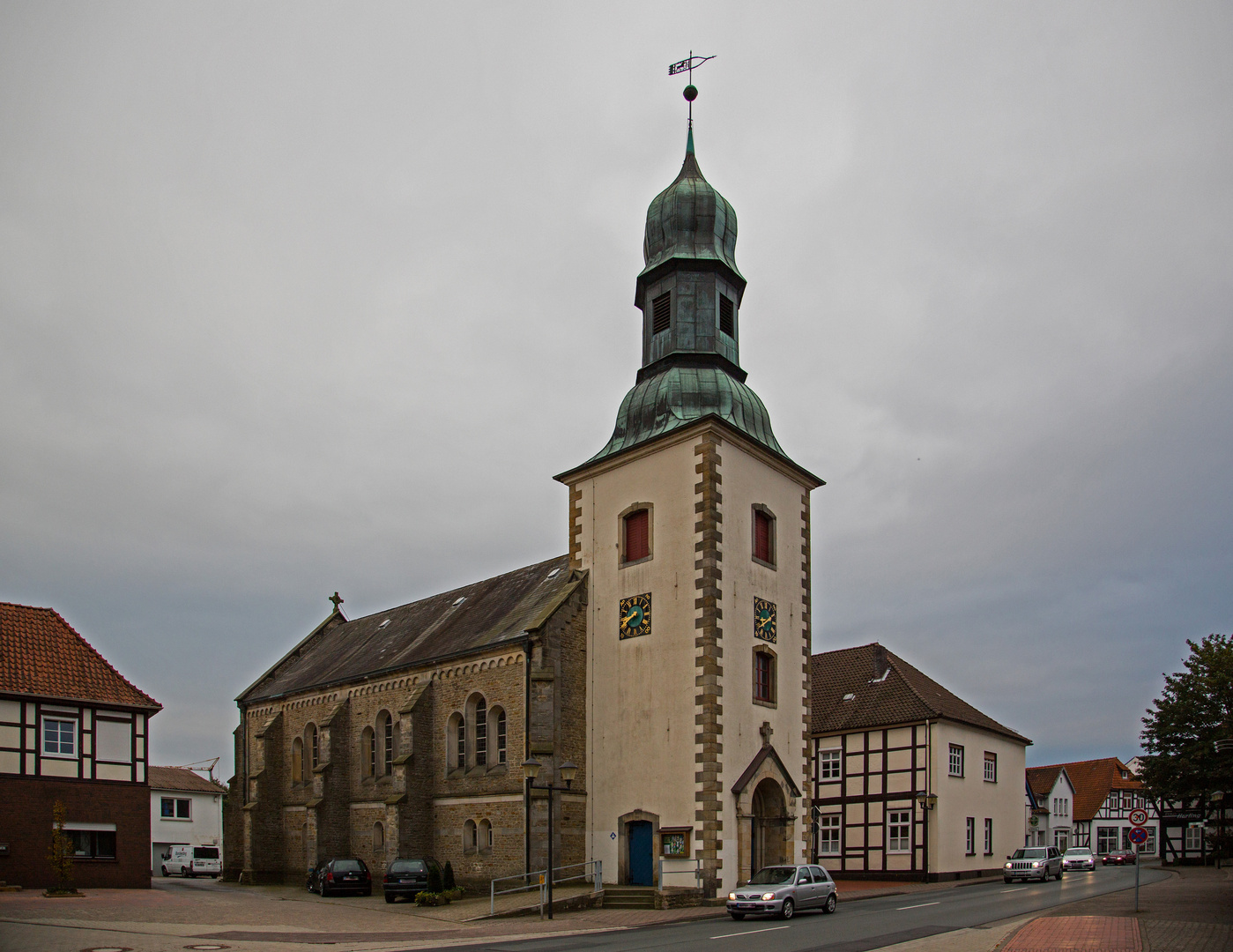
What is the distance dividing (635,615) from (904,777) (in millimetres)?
16723

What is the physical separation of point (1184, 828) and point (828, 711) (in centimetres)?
3466

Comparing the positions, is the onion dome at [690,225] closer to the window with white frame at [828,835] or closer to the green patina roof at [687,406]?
the green patina roof at [687,406]

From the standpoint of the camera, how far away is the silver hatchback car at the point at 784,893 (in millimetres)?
22656

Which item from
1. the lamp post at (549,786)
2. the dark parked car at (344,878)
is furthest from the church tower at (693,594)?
the dark parked car at (344,878)

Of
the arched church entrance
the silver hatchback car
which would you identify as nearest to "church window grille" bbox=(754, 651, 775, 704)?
the arched church entrance

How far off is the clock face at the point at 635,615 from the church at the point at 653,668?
0.25 feet

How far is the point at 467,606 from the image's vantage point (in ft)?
128

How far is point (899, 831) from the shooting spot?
39750mm

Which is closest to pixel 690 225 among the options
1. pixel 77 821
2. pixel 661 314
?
pixel 661 314

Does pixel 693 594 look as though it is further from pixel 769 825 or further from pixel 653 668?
pixel 769 825

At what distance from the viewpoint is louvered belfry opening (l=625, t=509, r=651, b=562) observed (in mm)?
30266

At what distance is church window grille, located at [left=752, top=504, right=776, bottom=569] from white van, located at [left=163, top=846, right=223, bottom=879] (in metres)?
34.6

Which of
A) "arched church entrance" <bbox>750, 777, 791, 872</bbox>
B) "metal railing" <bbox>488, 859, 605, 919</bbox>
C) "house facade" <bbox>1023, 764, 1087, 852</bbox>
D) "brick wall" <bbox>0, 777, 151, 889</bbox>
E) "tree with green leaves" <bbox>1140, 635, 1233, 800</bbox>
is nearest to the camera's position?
"metal railing" <bbox>488, 859, 605, 919</bbox>

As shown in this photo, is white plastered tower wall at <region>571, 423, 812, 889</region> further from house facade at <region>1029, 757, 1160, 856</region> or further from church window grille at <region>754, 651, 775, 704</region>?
house facade at <region>1029, 757, 1160, 856</region>
